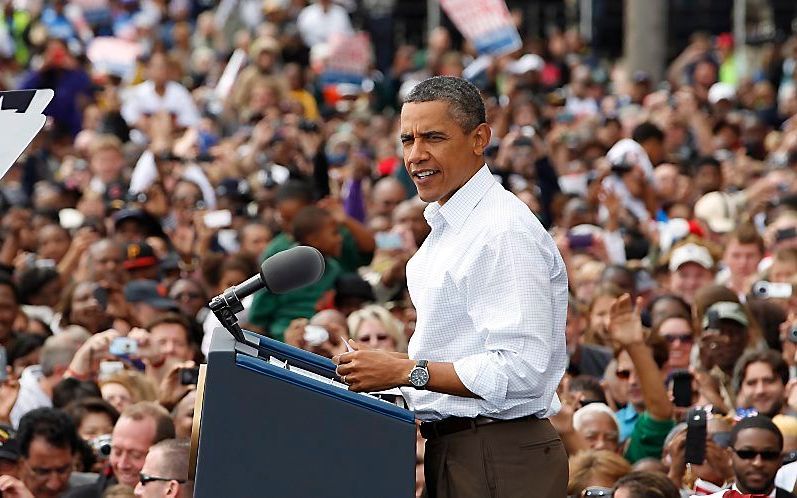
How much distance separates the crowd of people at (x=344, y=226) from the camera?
7.99 metres

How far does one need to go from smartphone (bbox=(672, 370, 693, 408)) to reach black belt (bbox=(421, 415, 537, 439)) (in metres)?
3.61

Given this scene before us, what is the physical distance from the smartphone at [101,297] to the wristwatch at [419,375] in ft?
22.1

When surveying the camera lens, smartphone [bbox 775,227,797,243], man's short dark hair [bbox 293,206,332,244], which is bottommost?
smartphone [bbox 775,227,797,243]

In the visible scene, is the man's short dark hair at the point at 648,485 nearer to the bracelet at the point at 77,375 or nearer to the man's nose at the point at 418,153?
the man's nose at the point at 418,153

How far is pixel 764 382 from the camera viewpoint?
334 inches

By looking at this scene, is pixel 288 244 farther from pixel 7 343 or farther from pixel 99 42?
pixel 99 42

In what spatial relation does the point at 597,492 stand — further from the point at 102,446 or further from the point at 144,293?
the point at 144,293

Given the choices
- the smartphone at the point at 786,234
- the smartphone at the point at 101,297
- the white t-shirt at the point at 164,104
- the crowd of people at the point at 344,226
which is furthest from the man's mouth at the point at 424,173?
the white t-shirt at the point at 164,104

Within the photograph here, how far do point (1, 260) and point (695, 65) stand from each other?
1021 cm

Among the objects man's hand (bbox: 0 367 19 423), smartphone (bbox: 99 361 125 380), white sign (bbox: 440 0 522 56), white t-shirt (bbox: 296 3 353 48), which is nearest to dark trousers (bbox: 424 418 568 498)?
man's hand (bbox: 0 367 19 423)

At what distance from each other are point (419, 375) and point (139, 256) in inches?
304

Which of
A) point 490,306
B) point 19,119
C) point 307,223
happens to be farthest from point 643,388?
point 19,119

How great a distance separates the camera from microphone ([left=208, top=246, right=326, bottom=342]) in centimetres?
413

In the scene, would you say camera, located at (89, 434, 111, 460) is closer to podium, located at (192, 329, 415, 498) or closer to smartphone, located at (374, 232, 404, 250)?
podium, located at (192, 329, 415, 498)
